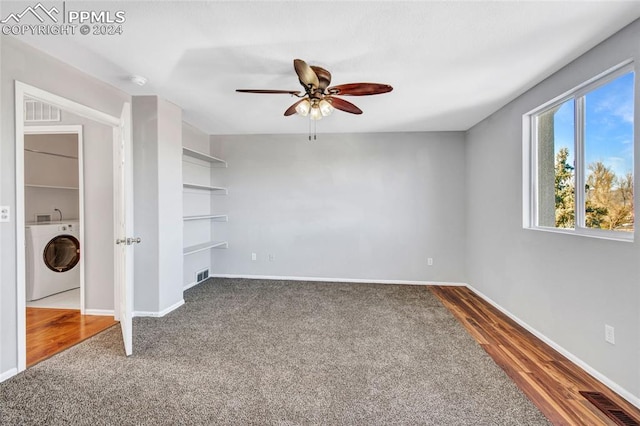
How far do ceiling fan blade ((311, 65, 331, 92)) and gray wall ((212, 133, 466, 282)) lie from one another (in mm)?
2313

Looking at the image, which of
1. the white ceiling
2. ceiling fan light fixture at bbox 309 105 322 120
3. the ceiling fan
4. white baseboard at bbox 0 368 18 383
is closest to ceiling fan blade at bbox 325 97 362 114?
the ceiling fan

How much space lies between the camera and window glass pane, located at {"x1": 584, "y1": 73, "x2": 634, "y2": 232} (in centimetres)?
190

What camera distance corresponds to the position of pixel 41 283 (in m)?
3.52

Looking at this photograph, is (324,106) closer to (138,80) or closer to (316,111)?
(316,111)

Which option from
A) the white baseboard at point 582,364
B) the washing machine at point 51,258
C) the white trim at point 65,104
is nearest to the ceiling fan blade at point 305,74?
the white trim at point 65,104

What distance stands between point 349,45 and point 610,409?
2879 mm

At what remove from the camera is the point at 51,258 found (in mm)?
3658

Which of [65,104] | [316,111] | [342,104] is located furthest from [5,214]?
[342,104]

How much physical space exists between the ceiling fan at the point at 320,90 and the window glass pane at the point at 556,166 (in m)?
1.68

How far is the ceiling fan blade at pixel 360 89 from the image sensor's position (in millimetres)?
2115

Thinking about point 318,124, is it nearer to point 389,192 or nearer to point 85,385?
point 389,192

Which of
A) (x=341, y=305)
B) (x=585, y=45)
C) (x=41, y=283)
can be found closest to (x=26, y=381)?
(x=41, y=283)

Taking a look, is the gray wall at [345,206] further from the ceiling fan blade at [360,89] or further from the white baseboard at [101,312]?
the ceiling fan blade at [360,89]

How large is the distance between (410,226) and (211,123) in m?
3.41
